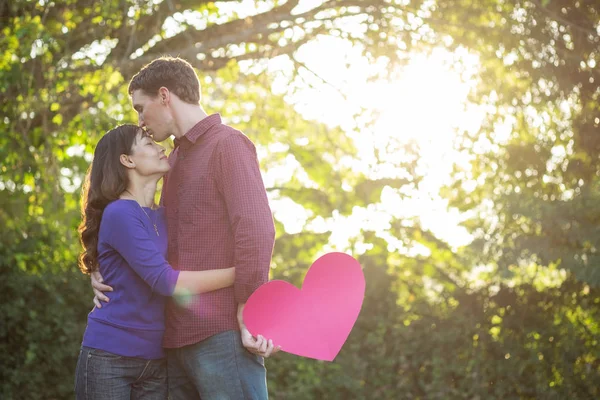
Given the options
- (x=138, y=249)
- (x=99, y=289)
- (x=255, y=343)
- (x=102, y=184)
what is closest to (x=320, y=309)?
(x=255, y=343)

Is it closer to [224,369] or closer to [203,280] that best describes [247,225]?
[203,280]

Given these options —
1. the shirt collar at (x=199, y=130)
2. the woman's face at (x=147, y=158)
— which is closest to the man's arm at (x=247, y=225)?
the shirt collar at (x=199, y=130)

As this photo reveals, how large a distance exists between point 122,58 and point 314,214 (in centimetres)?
234

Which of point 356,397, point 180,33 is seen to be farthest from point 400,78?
point 356,397

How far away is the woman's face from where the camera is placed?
2.43 metres

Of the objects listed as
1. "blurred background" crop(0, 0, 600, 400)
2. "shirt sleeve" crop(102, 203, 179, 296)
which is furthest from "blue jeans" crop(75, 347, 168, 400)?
"blurred background" crop(0, 0, 600, 400)

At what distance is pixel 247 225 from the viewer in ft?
7.06

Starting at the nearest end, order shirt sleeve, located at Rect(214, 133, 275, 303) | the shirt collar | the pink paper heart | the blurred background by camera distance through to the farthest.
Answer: shirt sleeve, located at Rect(214, 133, 275, 303)
the pink paper heart
the shirt collar
the blurred background

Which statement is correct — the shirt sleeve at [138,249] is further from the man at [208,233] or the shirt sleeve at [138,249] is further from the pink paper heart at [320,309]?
the pink paper heart at [320,309]

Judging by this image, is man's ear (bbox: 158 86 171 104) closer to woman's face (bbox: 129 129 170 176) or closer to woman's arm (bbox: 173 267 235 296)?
woman's face (bbox: 129 129 170 176)

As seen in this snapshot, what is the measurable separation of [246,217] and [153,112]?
1.80 feet

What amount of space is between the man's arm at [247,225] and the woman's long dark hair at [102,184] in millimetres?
370

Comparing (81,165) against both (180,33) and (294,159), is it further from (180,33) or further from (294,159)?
(294,159)

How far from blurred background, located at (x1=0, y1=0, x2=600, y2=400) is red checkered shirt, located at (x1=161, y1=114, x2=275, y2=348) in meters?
3.39
